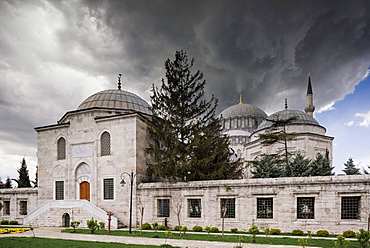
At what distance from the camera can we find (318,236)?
13828 mm

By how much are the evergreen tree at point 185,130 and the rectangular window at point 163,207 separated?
1.80m

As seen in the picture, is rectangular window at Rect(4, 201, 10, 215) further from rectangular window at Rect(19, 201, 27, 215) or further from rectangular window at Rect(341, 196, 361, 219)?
rectangular window at Rect(341, 196, 361, 219)

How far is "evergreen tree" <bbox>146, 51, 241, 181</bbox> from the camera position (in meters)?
19.0

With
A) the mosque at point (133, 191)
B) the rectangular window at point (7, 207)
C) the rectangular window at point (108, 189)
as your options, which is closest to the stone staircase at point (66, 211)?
the mosque at point (133, 191)

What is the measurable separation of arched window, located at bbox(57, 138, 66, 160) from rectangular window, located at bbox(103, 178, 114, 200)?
18.3 ft

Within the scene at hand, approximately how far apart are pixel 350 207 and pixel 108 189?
17.2 metres

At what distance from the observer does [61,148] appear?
23406 mm

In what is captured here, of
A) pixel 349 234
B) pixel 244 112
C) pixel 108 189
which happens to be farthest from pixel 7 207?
pixel 244 112

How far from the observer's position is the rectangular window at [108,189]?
2048 centimetres

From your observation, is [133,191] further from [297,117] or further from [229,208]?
[297,117]

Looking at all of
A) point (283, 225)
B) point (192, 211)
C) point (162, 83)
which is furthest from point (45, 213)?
point (283, 225)

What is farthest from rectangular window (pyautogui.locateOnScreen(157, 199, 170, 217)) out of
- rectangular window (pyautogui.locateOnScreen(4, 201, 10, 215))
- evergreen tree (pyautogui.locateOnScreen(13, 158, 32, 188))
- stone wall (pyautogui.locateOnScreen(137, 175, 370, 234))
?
evergreen tree (pyautogui.locateOnScreen(13, 158, 32, 188))

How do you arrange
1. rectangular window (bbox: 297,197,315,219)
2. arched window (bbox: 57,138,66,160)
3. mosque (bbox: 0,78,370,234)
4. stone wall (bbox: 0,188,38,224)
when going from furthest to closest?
stone wall (bbox: 0,188,38,224) < arched window (bbox: 57,138,66,160) < rectangular window (bbox: 297,197,315,219) < mosque (bbox: 0,78,370,234)

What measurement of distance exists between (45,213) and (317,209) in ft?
66.8
